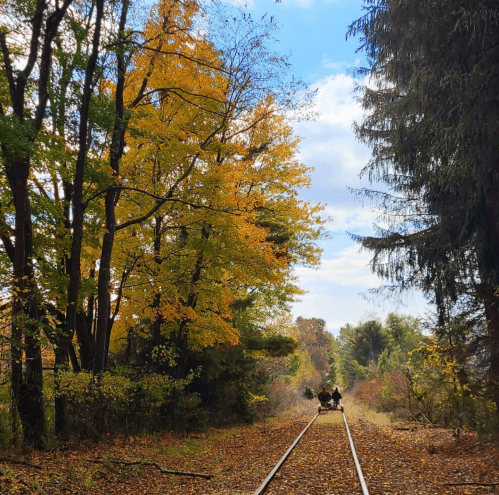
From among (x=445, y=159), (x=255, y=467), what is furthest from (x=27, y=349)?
(x=445, y=159)

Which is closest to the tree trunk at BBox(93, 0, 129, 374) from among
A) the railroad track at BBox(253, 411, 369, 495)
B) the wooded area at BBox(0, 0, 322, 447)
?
the wooded area at BBox(0, 0, 322, 447)

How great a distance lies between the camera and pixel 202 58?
1208 centimetres

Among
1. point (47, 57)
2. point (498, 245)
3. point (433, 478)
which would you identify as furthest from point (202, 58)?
point (433, 478)

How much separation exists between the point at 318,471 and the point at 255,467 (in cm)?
130

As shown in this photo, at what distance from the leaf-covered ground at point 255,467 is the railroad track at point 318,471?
0.02 m

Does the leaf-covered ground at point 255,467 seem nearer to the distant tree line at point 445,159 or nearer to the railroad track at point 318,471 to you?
the railroad track at point 318,471

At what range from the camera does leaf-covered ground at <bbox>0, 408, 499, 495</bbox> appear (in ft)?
22.9

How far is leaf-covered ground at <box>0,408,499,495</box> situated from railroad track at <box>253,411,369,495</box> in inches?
0.7

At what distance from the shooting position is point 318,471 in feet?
27.6

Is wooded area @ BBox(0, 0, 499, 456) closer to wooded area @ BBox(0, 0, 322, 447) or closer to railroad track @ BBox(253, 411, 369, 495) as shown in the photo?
wooded area @ BBox(0, 0, 322, 447)

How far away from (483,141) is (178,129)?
7786 millimetres

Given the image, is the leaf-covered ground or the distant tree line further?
the distant tree line

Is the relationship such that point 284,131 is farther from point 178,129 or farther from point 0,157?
point 0,157

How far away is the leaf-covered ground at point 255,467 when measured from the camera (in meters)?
6.99
